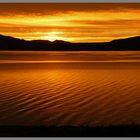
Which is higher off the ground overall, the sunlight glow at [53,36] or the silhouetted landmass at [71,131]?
the sunlight glow at [53,36]

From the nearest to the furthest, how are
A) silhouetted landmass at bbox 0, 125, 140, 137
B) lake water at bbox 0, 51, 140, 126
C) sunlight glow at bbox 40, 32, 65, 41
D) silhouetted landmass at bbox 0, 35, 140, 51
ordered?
silhouetted landmass at bbox 0, 125, 140, 137
lake water at bbox 0, 51, 140, 126
sunlight glow at bbox 40, 32, 65, 41
silhouetted landmass at bbox 0, 35, 140, 51

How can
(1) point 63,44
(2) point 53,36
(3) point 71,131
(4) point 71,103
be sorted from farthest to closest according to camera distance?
(1) point 63,44 < (2) point 53,36 < (4) point 71,103 < (3) point 71,131

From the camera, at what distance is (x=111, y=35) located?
11.7 meters

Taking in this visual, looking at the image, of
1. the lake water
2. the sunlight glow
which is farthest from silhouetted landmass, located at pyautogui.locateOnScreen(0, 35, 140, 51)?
the lake water

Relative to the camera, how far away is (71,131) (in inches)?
260

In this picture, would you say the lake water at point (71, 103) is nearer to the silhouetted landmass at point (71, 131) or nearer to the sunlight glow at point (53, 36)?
the silhouetted landmass at point (71, 131)

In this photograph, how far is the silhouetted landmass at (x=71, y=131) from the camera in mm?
6465

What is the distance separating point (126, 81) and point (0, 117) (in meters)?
7.41

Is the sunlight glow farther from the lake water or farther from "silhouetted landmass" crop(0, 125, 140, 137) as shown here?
"silhouetted landmass" crop(0, 125, 140, 137)

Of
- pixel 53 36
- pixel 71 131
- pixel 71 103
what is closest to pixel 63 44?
pixel 53 36

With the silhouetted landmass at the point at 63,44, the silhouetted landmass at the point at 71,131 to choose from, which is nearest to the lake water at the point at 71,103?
the silhouetted landmass at the point at 71,131

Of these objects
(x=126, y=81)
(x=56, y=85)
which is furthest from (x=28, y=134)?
(x=126, y=81)

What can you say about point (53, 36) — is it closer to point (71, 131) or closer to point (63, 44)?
point (63, 44)

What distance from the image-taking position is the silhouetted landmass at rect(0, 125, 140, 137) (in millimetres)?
6465
